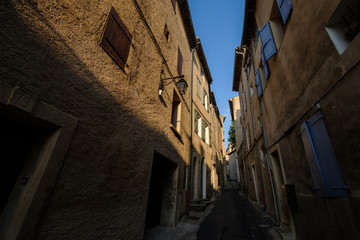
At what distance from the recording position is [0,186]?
186 centimetres

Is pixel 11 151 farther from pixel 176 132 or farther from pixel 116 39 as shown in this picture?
pixel 176 132

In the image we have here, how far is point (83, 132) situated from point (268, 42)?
6.63 metres

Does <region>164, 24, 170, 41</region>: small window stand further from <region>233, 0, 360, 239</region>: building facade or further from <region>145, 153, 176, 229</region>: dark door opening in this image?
<region>145, 153, 176, 229</region>: dark door opening

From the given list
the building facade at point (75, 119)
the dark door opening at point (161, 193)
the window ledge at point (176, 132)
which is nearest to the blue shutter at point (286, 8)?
the building facade at point (75, 119)

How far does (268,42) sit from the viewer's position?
5828mm

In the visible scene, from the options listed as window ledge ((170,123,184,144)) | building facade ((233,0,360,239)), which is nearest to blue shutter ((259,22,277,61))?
building facade ((233,0,360,239))

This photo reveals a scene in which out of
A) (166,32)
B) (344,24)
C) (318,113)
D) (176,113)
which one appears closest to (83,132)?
(318,113)

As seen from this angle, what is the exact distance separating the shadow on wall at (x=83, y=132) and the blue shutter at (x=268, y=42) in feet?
15.9

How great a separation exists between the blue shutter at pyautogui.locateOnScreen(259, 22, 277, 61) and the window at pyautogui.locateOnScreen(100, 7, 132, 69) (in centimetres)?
475

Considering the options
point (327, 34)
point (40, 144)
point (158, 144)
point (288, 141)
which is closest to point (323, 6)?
point (327, 34)

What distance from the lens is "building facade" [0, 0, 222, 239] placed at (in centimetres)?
179

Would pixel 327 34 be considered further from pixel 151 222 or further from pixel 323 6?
pixel 151 222

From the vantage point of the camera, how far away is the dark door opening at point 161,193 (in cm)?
555

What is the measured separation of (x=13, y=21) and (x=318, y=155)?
532 centimetres
